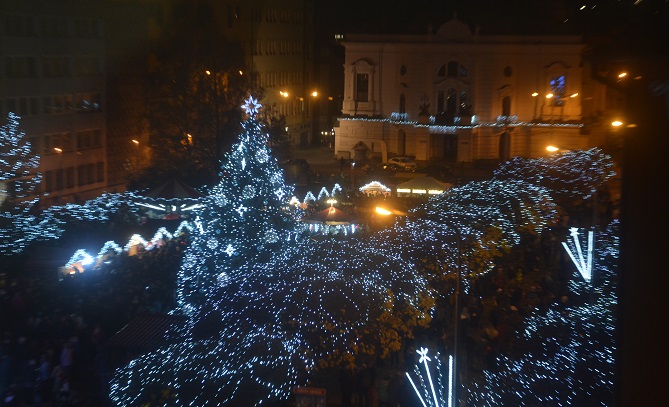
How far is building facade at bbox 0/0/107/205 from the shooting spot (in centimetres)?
2919

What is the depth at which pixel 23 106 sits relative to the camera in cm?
2961

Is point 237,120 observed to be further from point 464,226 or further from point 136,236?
point 464,226

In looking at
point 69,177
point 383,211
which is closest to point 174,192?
point 383,211

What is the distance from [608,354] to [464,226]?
24.5ft

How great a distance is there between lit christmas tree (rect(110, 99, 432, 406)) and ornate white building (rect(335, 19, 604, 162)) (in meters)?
30.4

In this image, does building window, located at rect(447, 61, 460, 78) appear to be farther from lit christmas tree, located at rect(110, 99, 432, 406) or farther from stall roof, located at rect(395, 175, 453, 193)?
lit christmas tree, located at rect(110, 99, 432, 406)

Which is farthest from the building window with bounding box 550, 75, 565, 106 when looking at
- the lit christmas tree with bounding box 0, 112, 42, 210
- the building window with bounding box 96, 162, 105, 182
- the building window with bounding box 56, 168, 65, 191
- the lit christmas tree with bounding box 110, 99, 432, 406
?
the lit christmas tree with bounding box 110, 99, 432, 406

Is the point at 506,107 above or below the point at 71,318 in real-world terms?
above

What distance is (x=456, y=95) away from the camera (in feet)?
158

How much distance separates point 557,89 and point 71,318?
3727cm

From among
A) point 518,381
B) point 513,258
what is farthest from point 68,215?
point 518,381

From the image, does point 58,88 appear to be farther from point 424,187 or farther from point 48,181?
point 424,187

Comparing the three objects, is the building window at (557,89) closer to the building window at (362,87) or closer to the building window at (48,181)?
the building window at (362,87)

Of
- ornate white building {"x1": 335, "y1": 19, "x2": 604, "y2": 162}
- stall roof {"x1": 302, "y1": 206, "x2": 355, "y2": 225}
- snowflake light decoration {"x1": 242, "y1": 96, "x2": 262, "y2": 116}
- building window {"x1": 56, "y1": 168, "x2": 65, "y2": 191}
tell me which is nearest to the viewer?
stall roof {"x1": 302, "y1": 206, "x2": 355, "y2": 225}
